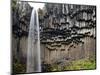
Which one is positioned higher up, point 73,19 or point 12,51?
point 73,19

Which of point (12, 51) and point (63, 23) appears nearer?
point (12, 51)

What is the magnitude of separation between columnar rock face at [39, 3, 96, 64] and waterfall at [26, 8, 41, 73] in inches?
2.5

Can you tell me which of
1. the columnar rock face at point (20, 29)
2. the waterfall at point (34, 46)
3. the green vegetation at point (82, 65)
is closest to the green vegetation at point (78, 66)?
the green vegetation at point (82, 65)

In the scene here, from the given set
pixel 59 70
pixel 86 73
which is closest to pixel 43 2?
pixel 59 70

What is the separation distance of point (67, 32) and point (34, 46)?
0.54 metres

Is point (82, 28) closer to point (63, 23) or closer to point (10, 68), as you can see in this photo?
point (63, 23)

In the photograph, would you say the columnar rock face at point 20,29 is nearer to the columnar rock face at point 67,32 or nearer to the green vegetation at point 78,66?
the columnar rock face at point 67,32

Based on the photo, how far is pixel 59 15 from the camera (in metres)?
2.82

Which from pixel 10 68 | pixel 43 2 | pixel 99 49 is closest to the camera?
pixel 10 68

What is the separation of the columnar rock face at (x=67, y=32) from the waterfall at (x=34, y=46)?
6cm

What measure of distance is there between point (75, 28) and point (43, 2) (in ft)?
2.01

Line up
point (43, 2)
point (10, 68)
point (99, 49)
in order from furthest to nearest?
point (99, 49), point (43, 2), point (10, 68)

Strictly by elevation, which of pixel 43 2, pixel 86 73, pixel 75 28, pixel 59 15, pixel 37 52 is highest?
pixel 43 2

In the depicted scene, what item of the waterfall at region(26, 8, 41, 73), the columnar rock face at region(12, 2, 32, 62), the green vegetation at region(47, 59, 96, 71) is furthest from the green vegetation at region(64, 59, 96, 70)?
the columnar rock face at region(12, 2, 32, 62)
